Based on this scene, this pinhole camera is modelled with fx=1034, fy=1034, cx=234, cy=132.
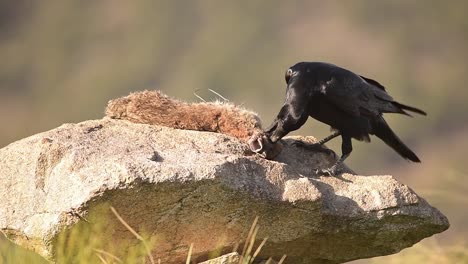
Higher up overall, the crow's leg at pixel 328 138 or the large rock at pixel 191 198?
the crow's leg at pixel 328 138

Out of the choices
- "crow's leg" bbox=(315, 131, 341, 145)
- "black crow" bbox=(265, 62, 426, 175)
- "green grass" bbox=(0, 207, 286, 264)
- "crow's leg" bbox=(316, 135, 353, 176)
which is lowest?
"green grass" bbox=(0, 207, 286, 264)

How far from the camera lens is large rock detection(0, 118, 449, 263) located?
8.67 meters

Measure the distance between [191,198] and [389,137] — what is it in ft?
11.7

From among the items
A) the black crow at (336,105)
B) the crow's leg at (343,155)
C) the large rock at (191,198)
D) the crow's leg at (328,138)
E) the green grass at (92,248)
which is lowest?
the green grass at (92,248)

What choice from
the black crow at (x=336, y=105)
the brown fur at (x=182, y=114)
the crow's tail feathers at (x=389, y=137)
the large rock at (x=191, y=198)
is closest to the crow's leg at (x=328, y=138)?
the black crow at (x=336, y=105)

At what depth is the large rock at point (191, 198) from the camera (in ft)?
28.5

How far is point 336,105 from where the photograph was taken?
11.1m

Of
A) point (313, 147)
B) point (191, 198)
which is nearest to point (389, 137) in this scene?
point (313, 147)

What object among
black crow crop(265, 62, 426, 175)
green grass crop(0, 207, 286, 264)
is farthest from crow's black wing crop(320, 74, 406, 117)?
green grass crop(0, 207, 286, 264)

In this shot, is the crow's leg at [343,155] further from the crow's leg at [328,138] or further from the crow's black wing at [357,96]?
the crow's black wing at [357,96]

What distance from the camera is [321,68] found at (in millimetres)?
11031

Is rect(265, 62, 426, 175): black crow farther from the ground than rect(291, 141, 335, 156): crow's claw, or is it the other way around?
rect(265, 62, 426, 175): black crow

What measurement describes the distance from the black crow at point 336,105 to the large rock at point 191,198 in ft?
1.90

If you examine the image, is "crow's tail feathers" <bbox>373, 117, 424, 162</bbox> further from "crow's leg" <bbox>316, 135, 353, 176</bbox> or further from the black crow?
"crow's leg" <bbox>316, 135, 353, 176</bbox>
